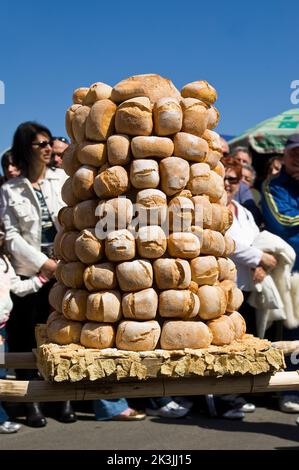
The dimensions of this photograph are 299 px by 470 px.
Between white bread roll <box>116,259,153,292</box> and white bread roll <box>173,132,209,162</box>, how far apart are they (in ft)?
1.30

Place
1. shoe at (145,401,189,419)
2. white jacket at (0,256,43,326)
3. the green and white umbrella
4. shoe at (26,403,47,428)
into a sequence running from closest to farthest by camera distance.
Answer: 1. white jacket at (0,256,43,326)
2. shoe at (26,403,47,428)
3. shoe at (145,401,189,419)
4. the green and white umbrella

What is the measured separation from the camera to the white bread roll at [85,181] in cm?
229

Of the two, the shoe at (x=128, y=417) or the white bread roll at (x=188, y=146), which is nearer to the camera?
the white bread roll at (x=188, y=146)

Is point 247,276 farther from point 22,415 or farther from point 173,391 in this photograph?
point 173,391

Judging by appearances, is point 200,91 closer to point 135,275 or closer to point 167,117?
point 167,117

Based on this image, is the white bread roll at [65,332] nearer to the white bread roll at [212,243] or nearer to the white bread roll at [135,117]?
the white bread roll at [212,243]

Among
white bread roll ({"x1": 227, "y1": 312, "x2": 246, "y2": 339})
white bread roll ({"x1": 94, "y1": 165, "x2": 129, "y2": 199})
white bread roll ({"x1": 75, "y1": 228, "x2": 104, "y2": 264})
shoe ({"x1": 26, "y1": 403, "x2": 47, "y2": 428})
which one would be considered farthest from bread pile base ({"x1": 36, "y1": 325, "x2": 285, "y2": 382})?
shoe ({"x1": 26, "y1": 403, "x2": 47, "y2": 428})

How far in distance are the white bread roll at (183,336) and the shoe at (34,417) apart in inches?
91.9

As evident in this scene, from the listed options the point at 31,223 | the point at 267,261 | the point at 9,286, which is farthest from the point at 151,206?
the point at 267,261

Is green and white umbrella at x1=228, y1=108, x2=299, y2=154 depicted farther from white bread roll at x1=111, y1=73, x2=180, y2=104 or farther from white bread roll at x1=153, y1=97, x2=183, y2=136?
white bread roll at x1=153, y1=97, x2=183, y2=136

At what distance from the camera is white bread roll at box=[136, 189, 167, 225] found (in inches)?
87.1

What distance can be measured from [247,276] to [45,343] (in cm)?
223

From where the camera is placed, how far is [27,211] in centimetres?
406

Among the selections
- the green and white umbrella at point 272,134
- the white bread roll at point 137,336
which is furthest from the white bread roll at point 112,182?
the green and white umbrella at point 272,134
